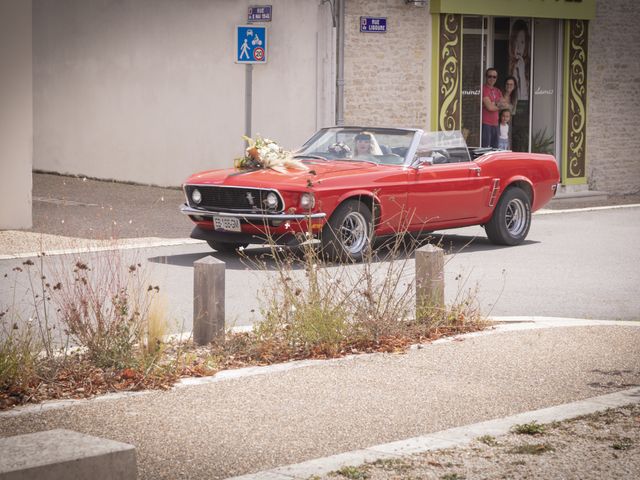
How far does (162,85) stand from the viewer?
23859mm

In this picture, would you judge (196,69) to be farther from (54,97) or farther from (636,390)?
(636,390)

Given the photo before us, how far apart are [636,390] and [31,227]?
10960mm

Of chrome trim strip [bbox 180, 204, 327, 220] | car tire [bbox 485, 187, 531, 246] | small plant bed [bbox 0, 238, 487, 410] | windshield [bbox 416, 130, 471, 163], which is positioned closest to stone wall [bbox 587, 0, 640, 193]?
car tire [bbox 485, 187, 531, 246]

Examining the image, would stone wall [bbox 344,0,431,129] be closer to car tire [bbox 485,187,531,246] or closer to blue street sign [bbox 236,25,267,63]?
blue street sign [bbox 236,25,267,63]

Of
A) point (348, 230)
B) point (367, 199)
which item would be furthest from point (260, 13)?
point (348, 230)

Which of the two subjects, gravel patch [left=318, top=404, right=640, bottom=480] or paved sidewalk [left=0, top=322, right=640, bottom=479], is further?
paved sidewalk [left=0, top=322, right=640, bottom=479]

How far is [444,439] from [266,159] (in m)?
8.15

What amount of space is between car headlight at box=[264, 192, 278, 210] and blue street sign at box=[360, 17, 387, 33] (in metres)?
9.07

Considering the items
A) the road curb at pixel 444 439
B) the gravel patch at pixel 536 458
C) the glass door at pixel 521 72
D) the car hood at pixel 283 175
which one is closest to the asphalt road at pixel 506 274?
the car hood at pixel 283 175

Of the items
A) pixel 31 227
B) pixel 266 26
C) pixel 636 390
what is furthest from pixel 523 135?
pixel 636 390

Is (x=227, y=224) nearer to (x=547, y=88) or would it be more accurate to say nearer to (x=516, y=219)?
(x=516, y=219)

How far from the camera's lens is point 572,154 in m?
25.5

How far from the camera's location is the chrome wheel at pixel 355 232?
14.0 m

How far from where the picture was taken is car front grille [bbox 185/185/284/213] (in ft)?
44.8
